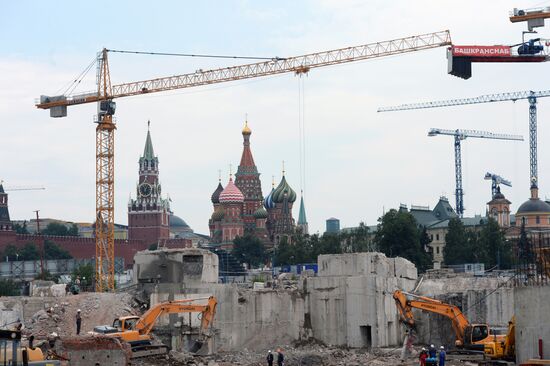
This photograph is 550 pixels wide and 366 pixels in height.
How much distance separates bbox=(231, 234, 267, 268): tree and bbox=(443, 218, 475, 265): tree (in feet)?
174

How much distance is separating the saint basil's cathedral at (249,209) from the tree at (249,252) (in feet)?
60.8

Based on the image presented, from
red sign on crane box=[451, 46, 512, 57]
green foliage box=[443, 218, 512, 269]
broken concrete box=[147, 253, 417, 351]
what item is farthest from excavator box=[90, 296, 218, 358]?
green foliage box=[443, 218, 512, 269]

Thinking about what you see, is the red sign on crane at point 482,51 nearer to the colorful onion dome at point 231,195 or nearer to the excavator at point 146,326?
the excavator at point 146,326

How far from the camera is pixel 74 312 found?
4956 cm

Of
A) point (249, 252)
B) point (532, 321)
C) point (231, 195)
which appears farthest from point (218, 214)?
point (532, 321)

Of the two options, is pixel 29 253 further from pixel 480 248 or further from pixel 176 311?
pixel 176 311

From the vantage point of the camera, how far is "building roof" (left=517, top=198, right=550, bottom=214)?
509ft

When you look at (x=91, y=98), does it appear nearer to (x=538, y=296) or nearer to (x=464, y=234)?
(x=464, y=234)

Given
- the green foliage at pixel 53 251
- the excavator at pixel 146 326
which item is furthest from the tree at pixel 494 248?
the green foliage at pixel 53 251

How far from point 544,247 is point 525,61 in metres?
59.6

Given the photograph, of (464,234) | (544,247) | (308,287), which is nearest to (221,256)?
(464,234)

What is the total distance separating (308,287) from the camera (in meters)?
52.0

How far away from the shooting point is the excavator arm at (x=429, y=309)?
43969 millimetres

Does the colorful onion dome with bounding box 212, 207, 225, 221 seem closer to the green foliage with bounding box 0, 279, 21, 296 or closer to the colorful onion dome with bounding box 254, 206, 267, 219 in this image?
the colorful onion dome with bounding box 254, 206, 267, 219
